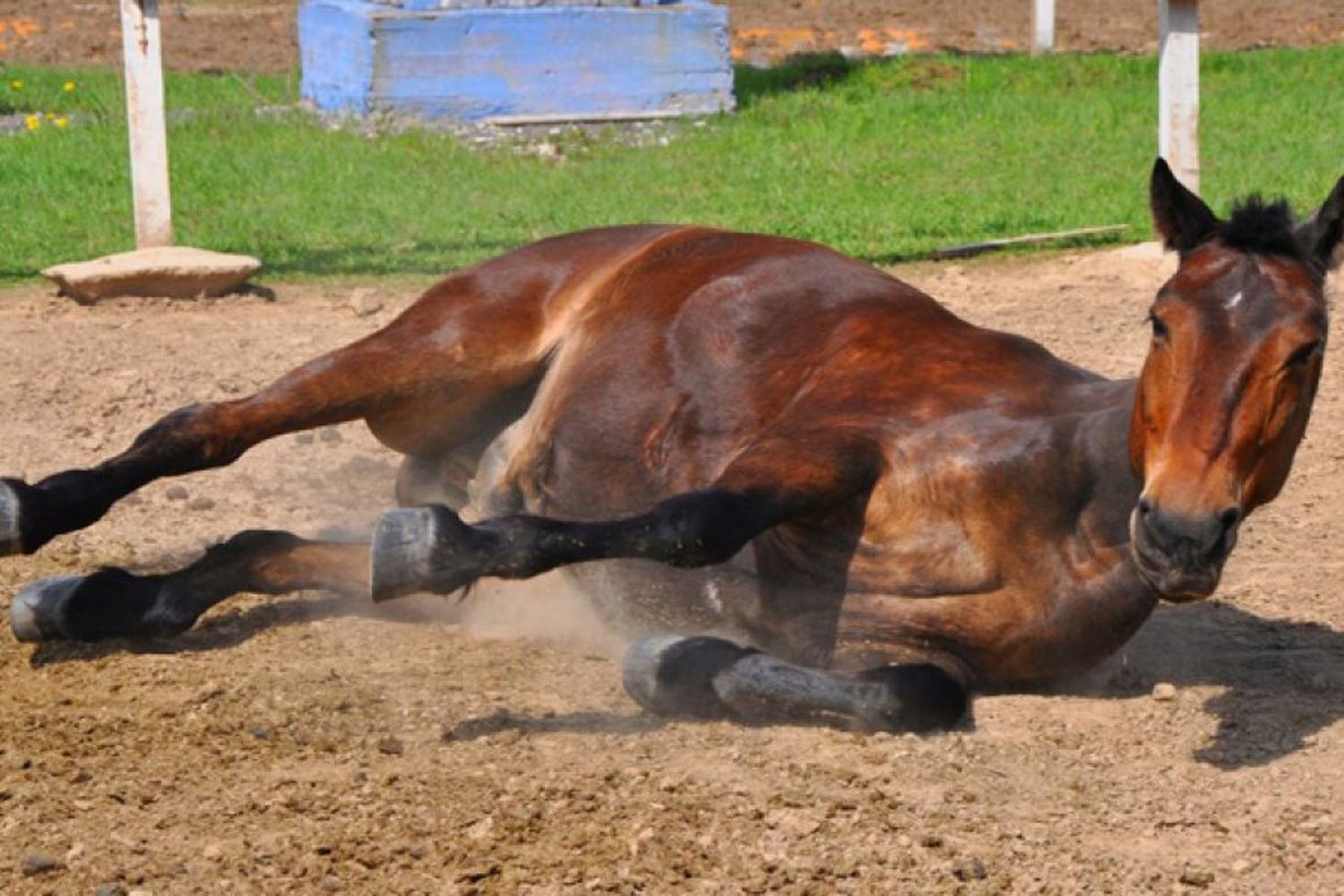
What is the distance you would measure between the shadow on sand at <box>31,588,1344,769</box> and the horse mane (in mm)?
1064

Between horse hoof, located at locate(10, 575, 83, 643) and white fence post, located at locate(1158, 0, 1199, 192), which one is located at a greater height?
white fence post, located at locate(1158, 0, 1199, 192)

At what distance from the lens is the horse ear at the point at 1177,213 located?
4250 mm

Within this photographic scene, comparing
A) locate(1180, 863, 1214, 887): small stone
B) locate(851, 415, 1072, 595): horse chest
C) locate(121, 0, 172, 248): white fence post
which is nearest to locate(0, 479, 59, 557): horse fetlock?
locate(851, 415, 1072, 595): horse chest

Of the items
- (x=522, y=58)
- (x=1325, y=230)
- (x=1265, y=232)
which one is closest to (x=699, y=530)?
(x=1265, y=232)

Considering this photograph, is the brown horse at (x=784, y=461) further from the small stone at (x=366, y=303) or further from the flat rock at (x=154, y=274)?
the flat rock at (x=154, y=274)

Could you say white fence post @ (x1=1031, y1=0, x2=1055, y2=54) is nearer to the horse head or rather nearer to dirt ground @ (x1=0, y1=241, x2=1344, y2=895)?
dirt ground @ (x1=0, y1=241, x2=1344, y2=895)

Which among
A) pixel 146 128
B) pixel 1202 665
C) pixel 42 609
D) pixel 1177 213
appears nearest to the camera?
pixel 1177 213

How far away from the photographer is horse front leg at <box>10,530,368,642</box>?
5254mm

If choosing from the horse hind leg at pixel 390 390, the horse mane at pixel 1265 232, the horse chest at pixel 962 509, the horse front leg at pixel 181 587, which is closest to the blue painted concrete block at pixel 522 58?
the horse hind leg at pixel 390 390

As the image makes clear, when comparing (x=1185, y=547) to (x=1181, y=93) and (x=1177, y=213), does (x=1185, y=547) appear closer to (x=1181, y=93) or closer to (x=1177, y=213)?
(x=1177, y=213)

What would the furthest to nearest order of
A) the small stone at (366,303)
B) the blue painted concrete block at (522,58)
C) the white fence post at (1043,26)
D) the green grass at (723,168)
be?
the white fence post at (1043,26)
the blue painted concrete block at (522,58)
the green grass at (723,168)
the small stone at (366,303)

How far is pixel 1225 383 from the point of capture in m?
3.89

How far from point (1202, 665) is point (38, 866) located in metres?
2.80

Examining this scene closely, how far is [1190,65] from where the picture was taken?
31.7ft
